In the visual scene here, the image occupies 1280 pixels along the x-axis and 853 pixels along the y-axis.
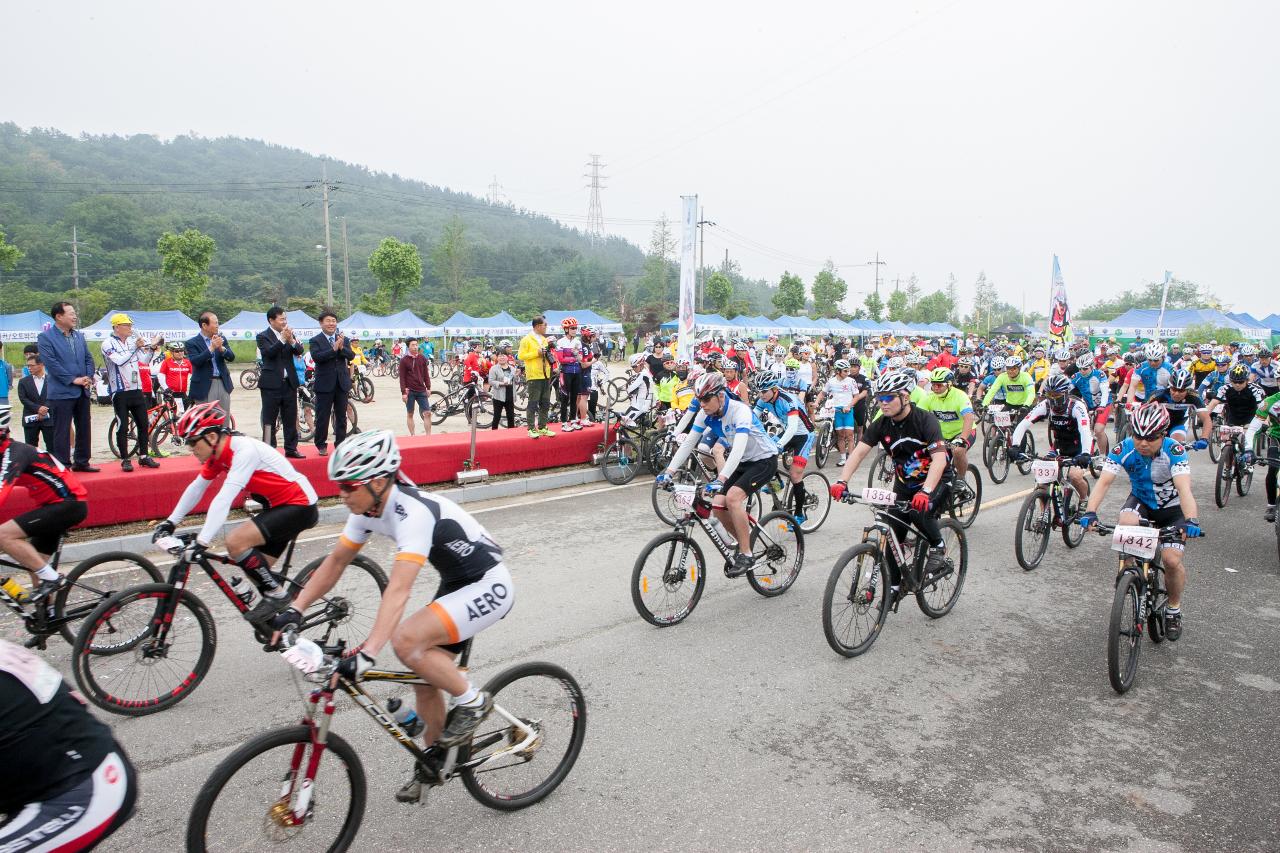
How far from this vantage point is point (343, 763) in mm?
3125

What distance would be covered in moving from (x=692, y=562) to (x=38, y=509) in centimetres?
468

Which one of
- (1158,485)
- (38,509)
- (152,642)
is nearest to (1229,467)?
(1158,485)

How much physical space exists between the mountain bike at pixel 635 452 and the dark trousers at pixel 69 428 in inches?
264

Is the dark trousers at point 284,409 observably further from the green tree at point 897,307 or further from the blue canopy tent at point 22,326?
the green tree at point 897,307

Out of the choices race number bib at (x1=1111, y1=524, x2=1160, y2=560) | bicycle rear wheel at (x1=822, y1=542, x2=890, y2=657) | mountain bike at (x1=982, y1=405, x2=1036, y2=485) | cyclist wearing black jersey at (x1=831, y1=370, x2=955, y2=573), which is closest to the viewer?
race number bib at (x1=1111, y1=524, x2=1160, y2=560)

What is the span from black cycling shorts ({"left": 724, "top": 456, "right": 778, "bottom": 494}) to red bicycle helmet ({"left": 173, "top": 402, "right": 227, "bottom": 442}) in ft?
12.8

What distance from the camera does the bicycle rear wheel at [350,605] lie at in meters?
4.85

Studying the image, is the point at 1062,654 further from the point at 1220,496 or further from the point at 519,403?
the point at 519,403

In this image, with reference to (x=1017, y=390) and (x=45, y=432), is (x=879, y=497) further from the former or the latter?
(x=45, y=432)

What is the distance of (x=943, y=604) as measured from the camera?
6.52 metres

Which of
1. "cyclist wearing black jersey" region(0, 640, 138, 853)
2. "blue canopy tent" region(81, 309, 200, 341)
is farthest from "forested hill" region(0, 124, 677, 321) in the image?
"cyclist wearing black jersey" region(0, 640, 138, 853)

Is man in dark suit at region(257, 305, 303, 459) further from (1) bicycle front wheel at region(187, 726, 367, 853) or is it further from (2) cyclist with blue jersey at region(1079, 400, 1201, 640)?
(2) cyclist with blue jersey at region(1079, 400, 1201, 640)

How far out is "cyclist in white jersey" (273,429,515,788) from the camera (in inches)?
127

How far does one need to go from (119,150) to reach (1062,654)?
17119 cm
